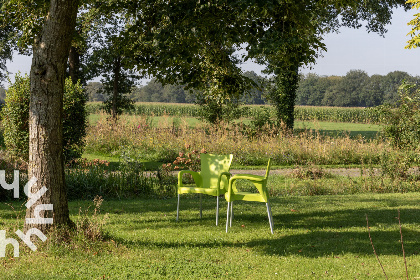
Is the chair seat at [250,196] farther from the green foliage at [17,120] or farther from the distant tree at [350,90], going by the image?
the distant tree at [350,90]

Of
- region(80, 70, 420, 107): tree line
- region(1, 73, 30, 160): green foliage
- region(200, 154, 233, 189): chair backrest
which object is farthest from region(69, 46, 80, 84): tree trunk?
region(80, 70, 420, 107): tree line

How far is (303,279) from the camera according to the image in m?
3.93

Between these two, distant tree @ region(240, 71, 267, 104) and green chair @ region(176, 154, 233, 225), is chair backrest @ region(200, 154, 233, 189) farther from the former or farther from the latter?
distant tree @ region(240, 71, 267, 104)

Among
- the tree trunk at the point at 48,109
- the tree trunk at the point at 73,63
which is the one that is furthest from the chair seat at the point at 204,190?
the tree trunk at the point at 73,63

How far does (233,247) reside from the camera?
5008mm

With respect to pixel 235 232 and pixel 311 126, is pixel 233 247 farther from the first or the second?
pixel 311 126

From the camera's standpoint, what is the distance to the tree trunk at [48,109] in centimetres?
466

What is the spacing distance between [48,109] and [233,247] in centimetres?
261

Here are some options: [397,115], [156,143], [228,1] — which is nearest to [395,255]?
[228,1]

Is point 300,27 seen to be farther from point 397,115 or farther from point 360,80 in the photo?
point 360,80

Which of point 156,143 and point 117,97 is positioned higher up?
point 117,97

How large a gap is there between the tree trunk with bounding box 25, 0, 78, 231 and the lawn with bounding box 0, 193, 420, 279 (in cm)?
43

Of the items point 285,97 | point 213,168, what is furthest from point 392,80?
point 213,168

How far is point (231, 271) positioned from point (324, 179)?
21.9 feet
